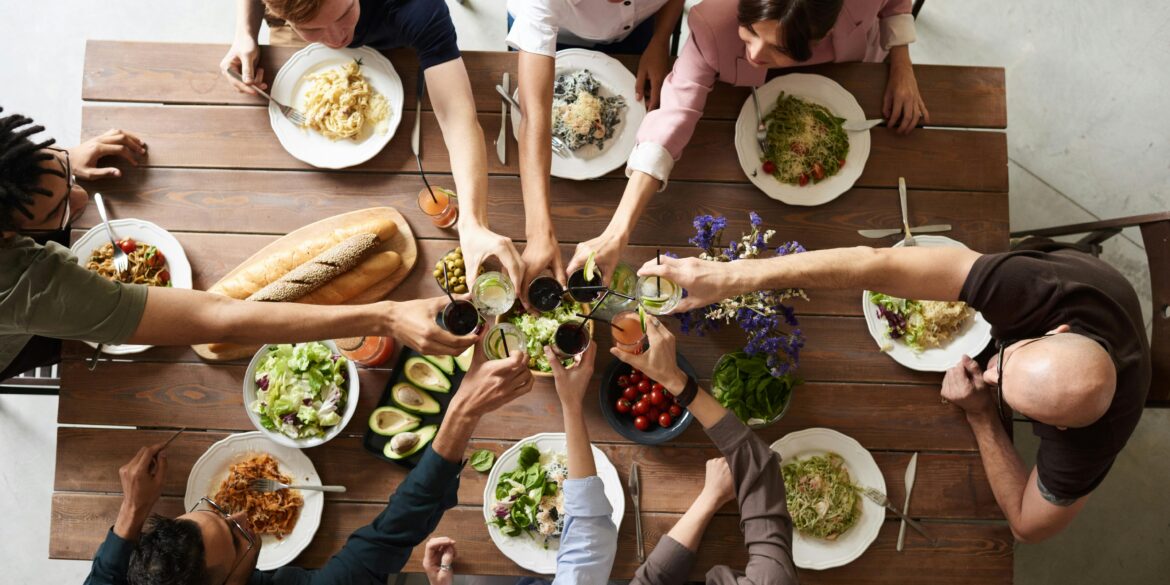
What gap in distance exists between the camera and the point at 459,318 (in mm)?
2027

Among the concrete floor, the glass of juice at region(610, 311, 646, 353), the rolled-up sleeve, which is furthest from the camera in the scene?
the concrete floor

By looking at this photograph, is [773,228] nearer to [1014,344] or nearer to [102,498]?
[1014,344]

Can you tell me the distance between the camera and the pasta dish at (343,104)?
7.72ft

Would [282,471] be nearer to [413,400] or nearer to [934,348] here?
[413,400]

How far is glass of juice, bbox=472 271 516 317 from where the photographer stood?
212 centimetres

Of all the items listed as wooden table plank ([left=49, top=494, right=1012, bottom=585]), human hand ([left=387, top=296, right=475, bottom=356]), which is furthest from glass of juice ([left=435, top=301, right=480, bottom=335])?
wooden table plank ([left=49, top=494, right=1012, bottom=585])

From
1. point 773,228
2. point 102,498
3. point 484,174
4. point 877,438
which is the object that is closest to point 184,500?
point 102,498

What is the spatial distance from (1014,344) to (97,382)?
3.00 meters

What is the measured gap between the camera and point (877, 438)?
2.31 metres

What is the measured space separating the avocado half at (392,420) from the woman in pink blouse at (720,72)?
76 cm

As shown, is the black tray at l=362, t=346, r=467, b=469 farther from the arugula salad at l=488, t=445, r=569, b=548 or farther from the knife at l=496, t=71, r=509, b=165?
the knife at l=496, t=71, r=509, b=165

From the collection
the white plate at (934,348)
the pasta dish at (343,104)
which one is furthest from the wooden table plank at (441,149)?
the white plate at (934,348)

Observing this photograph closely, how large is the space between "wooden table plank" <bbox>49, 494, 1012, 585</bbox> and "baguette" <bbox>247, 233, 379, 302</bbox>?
73 cm

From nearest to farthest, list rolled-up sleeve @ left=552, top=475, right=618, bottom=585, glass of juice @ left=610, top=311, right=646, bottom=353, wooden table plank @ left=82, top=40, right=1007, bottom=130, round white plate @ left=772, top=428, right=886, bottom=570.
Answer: rolled-up sleeve @ left=552, top=475, right=618, bottom=585
glass of juice @ left=610, top=311, right=646, bottom=353
round white plate @ left=772, top=428, right=886, bottom=570
wooden table plank @ left=82, top=40, right=1007, bottom=130
